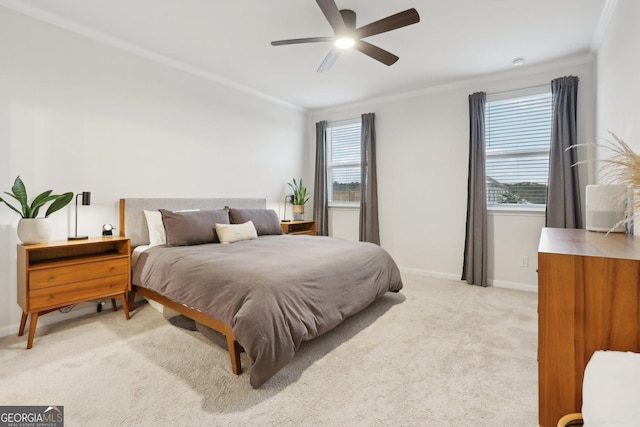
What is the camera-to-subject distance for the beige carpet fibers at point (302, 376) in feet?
5.23

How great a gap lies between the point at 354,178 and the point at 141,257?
3328 millimetres

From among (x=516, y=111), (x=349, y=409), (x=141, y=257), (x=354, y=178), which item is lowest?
(x=349, y=409)

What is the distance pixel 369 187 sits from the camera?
475cm

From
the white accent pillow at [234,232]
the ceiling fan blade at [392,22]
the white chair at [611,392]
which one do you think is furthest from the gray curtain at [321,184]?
the white chair at [611,392]

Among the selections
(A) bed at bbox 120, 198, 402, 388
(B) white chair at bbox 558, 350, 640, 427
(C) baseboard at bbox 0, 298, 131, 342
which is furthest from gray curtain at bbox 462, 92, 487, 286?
(C) baseboard at bbox 0, 298, 131, 342

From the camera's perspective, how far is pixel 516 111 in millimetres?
3789

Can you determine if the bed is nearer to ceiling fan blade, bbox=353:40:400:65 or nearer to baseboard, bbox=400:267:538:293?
baseboard, bbox=400:267:538:293

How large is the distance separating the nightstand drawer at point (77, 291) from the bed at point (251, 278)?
0.52 ft

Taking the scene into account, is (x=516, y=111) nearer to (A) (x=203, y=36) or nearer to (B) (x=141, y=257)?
(A) (x=203, y=36)

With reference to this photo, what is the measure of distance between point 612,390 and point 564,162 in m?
3.17

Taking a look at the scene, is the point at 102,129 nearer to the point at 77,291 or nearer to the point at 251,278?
the point at 77,291

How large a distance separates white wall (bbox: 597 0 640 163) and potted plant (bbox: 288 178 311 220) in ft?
11.9

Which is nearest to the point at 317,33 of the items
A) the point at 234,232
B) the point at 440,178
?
the point at 234,232

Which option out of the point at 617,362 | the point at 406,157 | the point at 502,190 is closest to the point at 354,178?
the point at 406,157
